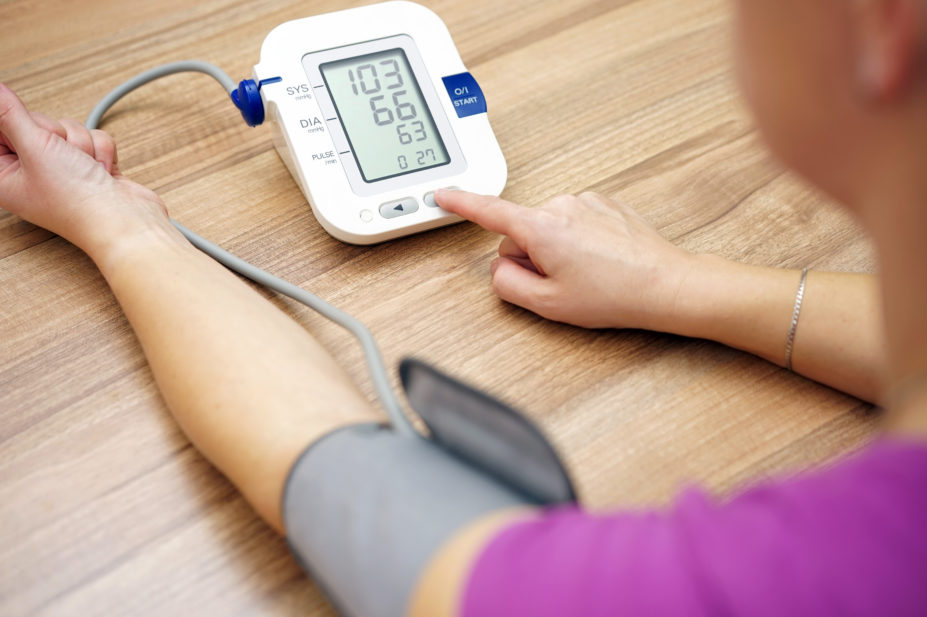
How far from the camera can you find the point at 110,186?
0.74 meters

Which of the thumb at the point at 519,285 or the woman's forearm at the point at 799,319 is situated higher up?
the thumb at the point at 519,285

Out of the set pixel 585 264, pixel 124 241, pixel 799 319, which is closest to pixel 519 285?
pixel 585 264

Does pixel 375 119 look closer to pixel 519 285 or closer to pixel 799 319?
pixel 519 285

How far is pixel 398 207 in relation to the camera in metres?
0.76

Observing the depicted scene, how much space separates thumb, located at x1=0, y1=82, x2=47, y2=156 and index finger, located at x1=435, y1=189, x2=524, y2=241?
358 mm

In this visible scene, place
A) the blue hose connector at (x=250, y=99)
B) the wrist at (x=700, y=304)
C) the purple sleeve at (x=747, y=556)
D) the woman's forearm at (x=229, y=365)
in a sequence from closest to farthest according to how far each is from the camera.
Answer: the purple sleeve at (x=747, y=556), the woman's forearm at (x=229, y=365), the wrist at (x=700, y=304), the blue hose connector at (x=250, y=99)

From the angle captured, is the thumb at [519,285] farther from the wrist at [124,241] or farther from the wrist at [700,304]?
the wrist at [124,241]

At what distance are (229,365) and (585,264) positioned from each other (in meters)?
0.30

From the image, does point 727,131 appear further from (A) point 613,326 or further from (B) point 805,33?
(B) point 805,33

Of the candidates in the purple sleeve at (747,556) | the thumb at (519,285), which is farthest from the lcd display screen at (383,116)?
the purple sleeve at (747,556)

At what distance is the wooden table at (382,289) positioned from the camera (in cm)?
57

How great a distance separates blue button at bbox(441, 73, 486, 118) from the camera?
828 millimetres

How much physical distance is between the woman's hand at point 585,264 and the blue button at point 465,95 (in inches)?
5.2

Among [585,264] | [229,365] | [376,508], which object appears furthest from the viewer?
[585,264]
